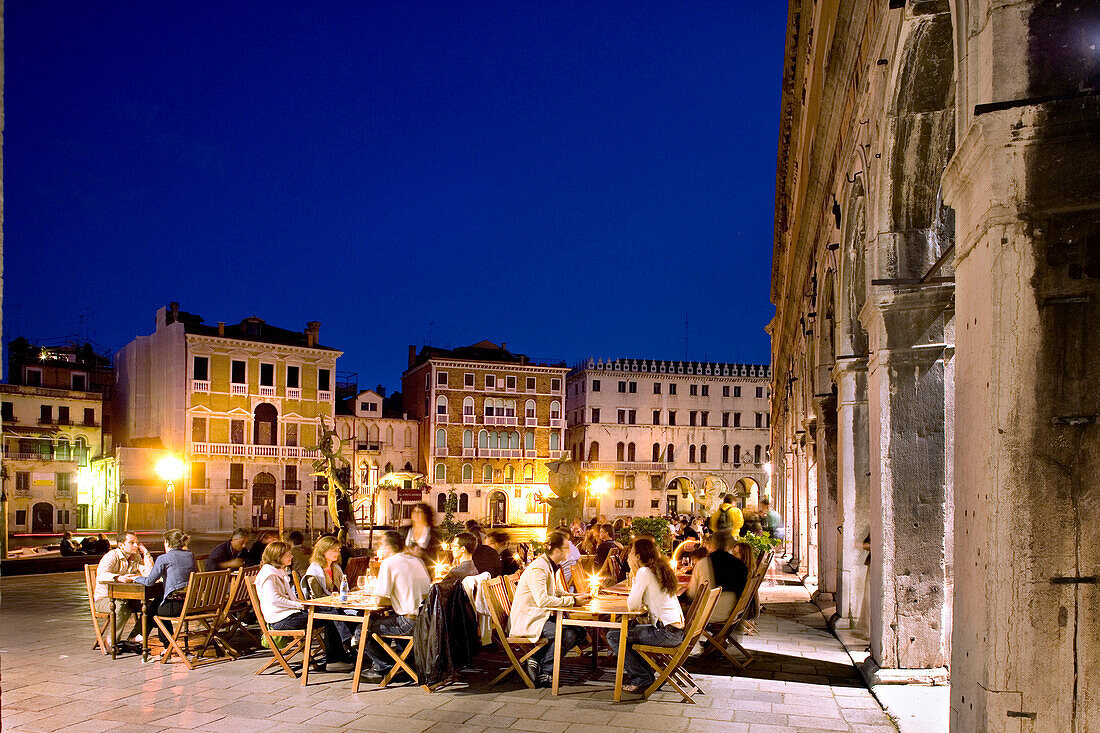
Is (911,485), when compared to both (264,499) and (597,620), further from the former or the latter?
(264,499)

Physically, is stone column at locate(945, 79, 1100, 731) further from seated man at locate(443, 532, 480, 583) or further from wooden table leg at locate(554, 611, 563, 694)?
seated man at locate(443, 532, 480, 583)

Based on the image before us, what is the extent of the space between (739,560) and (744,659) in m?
0.93

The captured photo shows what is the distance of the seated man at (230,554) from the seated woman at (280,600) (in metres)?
1.63

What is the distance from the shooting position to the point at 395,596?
24.8 ft

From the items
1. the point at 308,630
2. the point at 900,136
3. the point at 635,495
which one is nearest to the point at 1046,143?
the point at 900,136

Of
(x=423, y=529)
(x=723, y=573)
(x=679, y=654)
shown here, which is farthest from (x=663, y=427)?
(x=679, y=654)

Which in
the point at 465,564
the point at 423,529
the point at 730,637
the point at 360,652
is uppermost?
the point at 423,529

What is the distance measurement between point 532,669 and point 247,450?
1436 inches

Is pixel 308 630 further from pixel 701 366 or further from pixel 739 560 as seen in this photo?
pixel 701 366

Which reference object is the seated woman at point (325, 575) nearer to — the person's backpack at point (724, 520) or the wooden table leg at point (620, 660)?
the wooden table leg at point (620, 660)

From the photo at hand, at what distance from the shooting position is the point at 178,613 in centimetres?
844

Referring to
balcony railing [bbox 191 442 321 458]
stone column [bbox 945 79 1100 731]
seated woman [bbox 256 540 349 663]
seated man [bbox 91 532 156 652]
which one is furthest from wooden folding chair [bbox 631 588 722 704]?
balcony railing [bbox 191 442 321 458]

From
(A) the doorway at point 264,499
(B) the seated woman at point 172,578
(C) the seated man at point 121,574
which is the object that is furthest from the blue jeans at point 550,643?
(A) the doorway at point 264,499

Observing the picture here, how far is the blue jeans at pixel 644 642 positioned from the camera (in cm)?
703
